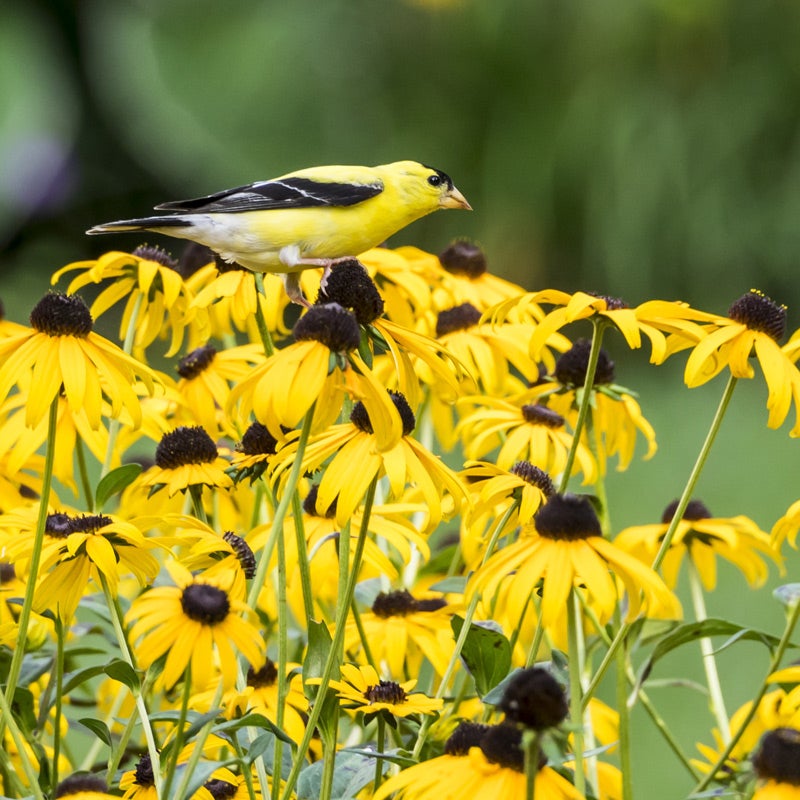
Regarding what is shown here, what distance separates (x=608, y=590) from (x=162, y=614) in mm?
360

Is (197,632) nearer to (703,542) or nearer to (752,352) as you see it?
(752,352)

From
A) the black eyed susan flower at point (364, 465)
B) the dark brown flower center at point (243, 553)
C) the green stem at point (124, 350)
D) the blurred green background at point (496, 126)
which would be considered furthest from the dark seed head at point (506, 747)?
the blurred green background at point (496, 126)

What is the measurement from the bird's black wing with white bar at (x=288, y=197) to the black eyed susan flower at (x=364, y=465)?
35cm

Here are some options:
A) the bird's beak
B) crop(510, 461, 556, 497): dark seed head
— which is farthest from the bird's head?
crop(510, 461, 556, 497): dark seed head

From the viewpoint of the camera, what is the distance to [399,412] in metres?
1.21

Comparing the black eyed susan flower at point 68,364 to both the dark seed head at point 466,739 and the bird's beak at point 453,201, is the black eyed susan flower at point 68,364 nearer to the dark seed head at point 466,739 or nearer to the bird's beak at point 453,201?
the dark seed head at point 466,739

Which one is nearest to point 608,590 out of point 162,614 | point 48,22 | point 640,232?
point 162,614

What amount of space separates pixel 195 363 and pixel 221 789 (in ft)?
2.08

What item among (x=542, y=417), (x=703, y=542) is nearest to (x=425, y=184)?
(x=542, y=417)

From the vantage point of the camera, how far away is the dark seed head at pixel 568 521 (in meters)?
1.02

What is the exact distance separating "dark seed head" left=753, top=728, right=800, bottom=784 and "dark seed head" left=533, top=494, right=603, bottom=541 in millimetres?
230

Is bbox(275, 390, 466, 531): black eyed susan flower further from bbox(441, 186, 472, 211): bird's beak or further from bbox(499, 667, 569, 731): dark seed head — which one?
bbox(441, 186, 472, 211): bird's beak

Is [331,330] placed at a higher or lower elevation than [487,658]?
higher

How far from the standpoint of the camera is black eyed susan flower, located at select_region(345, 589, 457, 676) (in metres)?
1.41
